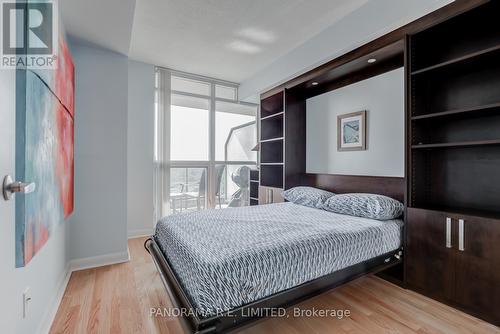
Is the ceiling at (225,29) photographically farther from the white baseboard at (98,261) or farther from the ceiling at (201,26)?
the white baseboard at (98,261)

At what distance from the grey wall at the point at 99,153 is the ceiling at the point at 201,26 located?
26cm

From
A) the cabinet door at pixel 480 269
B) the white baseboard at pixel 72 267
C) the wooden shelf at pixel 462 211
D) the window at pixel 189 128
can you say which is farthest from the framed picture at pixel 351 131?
the white baseboard at pixel 72 267

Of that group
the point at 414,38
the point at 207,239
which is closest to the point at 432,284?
the point at 207,239

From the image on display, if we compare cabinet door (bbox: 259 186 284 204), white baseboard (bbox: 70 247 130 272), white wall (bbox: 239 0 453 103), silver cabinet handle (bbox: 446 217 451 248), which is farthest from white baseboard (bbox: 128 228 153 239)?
silver cabinet handle (bbox: 446 217 451 248)

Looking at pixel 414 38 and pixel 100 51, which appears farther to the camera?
pixel 100 51

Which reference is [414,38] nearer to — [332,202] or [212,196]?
[332,202]

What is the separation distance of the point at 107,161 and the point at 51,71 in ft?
4.36

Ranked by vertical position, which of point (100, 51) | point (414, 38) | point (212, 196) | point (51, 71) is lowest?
point (212, 196)

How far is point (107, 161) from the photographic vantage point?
273 centimetres

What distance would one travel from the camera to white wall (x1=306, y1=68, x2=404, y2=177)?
2553 mm

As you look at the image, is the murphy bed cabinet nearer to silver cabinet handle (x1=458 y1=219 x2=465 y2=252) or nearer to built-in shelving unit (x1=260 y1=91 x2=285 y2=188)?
silver cabinet handle (x1=458 y1=219 x2=465 y2=252)

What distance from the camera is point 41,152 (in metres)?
A: 1.39

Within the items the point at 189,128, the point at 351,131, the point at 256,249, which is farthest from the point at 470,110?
the point at 189,128

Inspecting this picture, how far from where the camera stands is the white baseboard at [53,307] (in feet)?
5.15
